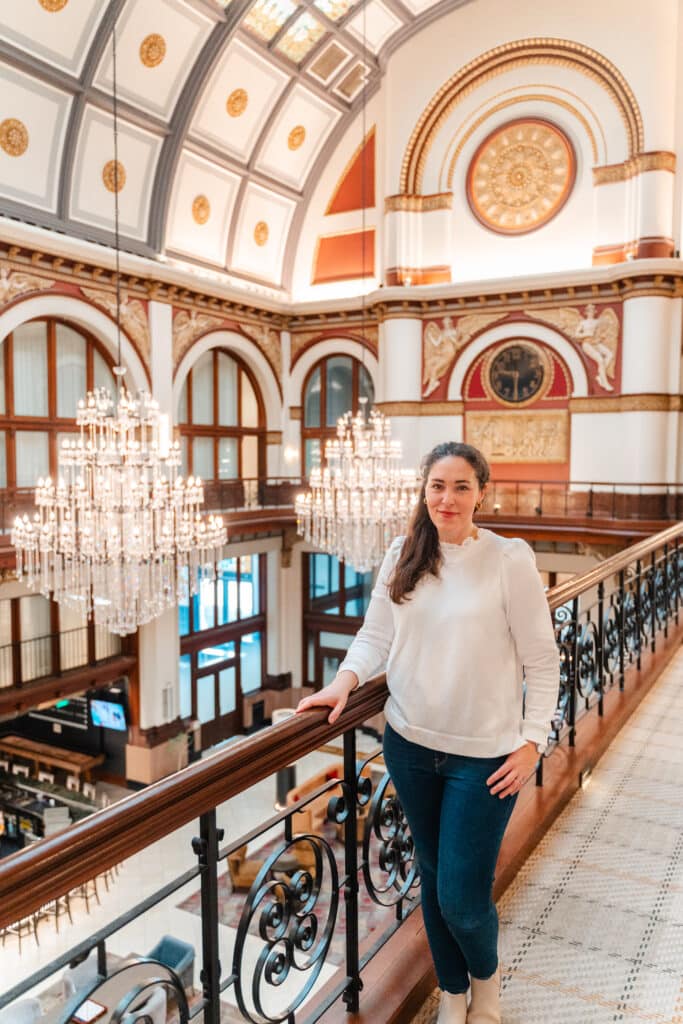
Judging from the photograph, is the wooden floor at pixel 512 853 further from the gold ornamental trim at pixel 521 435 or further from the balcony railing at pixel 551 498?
the gold ornamental trim at pixel 521 435

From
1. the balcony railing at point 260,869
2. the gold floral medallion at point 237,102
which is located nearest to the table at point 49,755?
the gold floral medallion at point 237,102

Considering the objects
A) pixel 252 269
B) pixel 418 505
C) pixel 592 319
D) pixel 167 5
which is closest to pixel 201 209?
pixel 252 269

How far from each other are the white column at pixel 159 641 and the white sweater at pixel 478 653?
1152 centimetres

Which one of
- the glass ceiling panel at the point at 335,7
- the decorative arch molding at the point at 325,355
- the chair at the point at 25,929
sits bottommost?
the chair at the point at 25,929

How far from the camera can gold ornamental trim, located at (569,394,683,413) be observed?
12859mm

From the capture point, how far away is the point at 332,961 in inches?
297

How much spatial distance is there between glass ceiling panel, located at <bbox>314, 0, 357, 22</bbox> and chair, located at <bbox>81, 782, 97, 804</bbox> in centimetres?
1271

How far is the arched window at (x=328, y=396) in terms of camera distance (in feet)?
52.5

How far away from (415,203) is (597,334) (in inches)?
164

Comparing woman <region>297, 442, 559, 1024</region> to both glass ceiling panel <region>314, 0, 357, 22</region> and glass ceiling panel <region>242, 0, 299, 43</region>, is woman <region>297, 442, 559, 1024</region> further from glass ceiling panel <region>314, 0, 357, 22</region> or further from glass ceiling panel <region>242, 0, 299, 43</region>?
glass ceiling panel <region>314, 0, 357, 22</region>

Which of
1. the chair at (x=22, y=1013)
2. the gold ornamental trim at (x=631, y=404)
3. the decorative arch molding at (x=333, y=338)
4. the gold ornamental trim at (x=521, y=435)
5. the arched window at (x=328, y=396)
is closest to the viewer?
the chair at (x=22, y=1013)

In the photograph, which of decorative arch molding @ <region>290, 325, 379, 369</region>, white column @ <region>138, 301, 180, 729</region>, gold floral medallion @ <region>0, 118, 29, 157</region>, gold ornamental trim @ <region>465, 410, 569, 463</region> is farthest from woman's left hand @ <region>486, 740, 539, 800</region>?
decorative arch molding @ <region>290, 325, 379, 369</region>

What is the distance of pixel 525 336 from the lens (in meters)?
14.0

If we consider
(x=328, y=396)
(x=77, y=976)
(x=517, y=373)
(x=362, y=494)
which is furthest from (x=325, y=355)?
(x=77, y=976)
